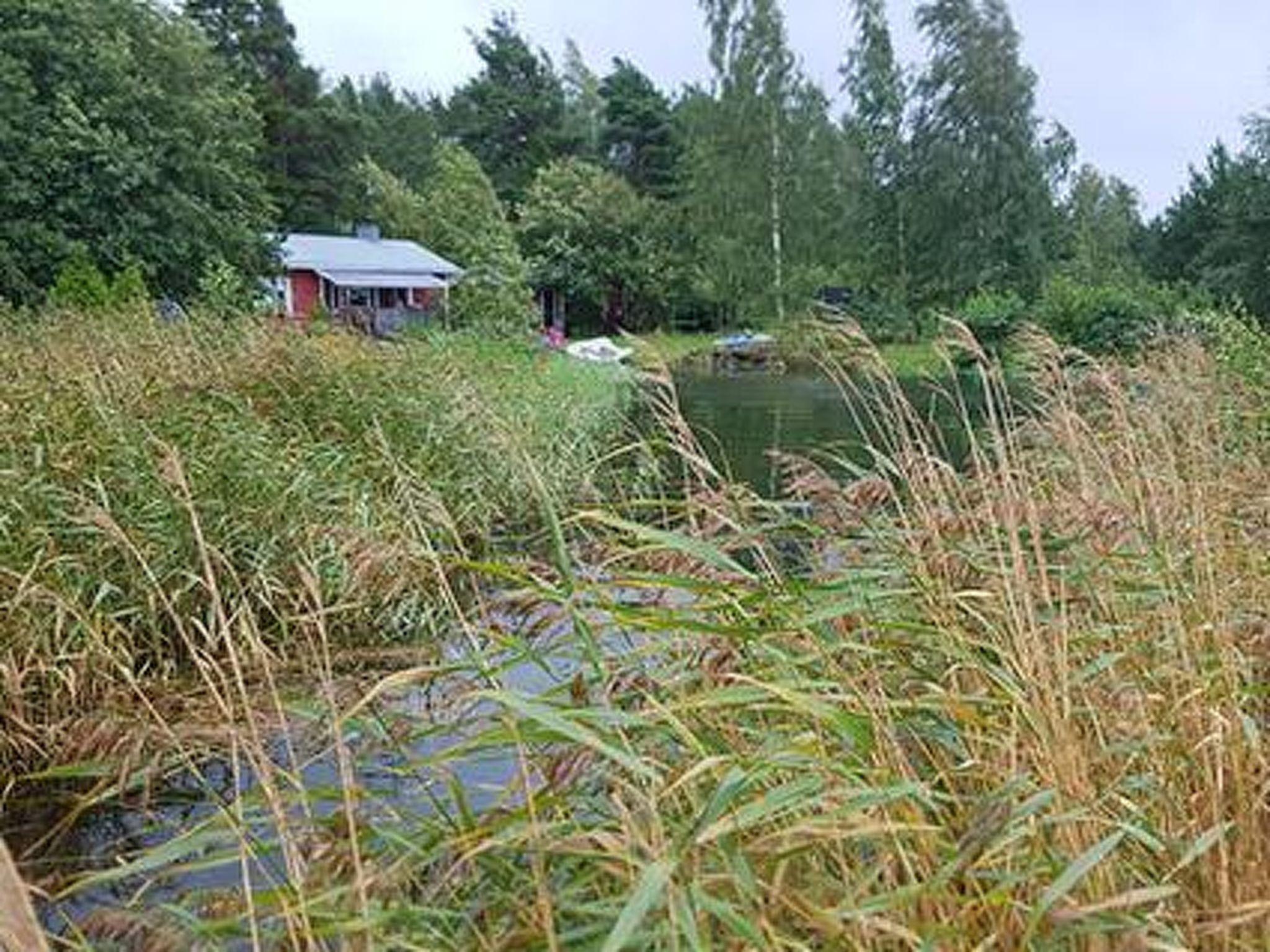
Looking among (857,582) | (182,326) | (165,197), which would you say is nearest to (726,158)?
(165,197)

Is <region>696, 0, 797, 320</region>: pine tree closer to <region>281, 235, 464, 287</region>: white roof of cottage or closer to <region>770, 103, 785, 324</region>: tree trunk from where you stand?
<region>770, 103, 785, 324</region>: tree trunk

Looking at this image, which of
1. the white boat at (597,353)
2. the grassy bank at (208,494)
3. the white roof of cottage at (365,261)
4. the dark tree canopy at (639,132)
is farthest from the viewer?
the dark tree canopy at (639,132)

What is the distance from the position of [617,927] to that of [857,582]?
1426 millimetres

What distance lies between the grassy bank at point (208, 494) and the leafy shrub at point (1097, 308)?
18.8 meters

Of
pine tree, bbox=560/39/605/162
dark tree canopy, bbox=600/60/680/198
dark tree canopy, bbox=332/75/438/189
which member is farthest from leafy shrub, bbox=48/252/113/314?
pine tree, bbox=560/39/605/162

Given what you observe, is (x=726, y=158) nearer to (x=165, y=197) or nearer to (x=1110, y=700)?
(x=165, y=197)

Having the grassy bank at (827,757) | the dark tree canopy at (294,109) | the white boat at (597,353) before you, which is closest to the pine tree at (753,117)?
the white boat at (597,353)

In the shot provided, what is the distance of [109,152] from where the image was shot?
20.3m

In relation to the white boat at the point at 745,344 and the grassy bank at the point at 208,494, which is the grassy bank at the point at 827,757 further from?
the white boat at the point at 745,344

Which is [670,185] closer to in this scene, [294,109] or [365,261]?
[294,109]

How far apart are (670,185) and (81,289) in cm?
3197

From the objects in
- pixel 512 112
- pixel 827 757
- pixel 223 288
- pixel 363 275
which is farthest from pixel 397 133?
pixel 827 757

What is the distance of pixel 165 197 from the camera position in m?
20.9

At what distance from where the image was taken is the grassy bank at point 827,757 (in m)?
1.60
